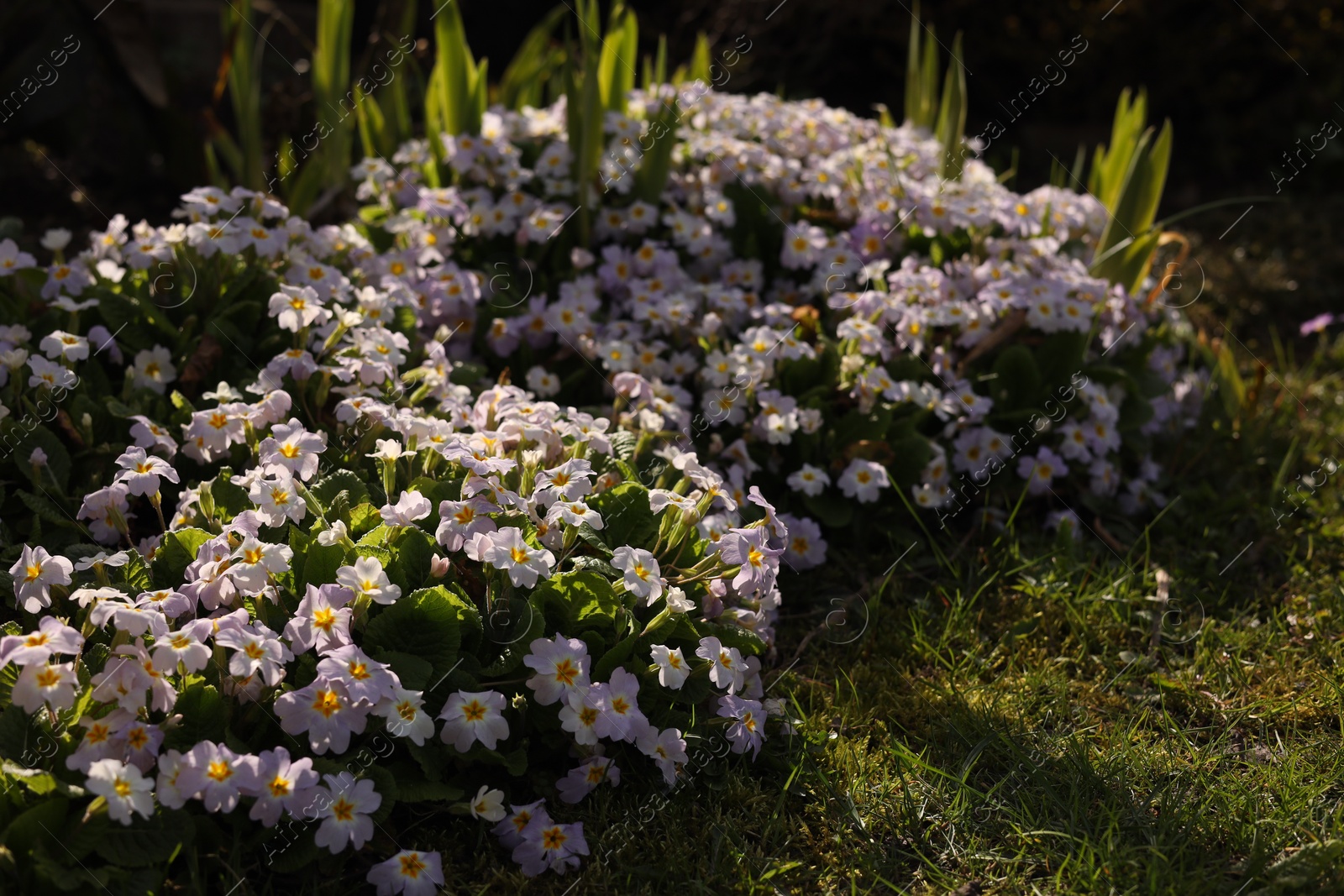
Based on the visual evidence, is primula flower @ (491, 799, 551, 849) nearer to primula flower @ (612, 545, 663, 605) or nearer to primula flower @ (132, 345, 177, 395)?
primula flower @ (612, 545, 663, 605)

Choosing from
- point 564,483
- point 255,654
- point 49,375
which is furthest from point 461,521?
point 49,375

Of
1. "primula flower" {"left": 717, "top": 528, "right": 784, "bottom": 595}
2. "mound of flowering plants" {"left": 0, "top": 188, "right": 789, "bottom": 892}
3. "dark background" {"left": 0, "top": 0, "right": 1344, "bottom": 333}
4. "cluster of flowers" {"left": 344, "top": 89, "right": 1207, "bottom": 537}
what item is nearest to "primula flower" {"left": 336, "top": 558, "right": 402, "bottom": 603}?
"mound of flowering plants" {"left": 0, "top": 188, "right": 789, "bottom": 892}

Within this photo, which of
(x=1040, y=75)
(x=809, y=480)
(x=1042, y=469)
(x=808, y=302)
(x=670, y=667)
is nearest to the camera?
(x=670, y=667)

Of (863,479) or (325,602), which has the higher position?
(325,602)

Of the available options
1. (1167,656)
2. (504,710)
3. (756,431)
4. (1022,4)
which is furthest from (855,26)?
(504,710)

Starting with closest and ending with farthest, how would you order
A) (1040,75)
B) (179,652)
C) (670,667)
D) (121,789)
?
1. (121,789)
2. (179,652)
3. (670,667)
4. (1040,75)

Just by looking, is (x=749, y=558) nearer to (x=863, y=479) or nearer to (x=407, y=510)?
(x=407, y=510)

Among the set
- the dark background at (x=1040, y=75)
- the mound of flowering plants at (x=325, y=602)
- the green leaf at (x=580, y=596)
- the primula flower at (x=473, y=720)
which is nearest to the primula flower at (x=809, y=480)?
the mound of flowering plants at (x=325, y=602)

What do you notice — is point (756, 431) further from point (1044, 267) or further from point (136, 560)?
point (136, 560)
